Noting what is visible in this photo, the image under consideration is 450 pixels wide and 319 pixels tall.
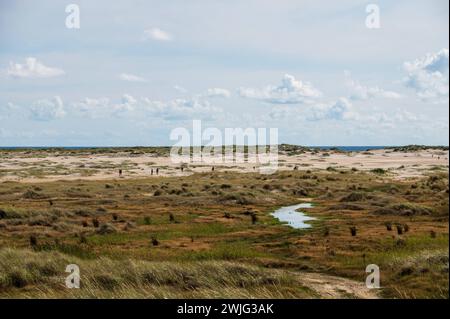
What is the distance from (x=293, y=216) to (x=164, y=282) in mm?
23371

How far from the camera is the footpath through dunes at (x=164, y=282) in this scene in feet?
52.5

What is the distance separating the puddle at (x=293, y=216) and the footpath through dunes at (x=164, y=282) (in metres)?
14.7

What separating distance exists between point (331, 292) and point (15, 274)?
39.1 ft

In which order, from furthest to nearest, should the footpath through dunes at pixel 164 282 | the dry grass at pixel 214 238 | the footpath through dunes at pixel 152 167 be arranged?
1. the footpath through dunes at pixel 152 167
2. the dry grass at pixel 214 238
3. the footpath through dunes at pixel 164 282

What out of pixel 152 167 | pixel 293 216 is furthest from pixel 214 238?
pixel 152 167

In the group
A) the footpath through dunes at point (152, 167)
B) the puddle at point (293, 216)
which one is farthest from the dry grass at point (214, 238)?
the footpath through dunes at point (152, 167)

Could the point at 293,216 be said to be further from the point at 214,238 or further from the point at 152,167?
the point at 152,167

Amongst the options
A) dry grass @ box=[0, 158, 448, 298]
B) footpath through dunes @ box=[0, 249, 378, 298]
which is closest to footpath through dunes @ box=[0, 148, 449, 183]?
dry grass @ box=[0, 158, 448, 298]

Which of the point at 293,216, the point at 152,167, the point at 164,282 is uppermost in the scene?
the point at 152,167

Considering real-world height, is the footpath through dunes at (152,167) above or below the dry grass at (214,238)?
above

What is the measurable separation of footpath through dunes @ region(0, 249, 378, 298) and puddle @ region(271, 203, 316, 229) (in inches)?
578

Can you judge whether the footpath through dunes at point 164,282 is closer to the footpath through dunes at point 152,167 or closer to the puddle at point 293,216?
the puddle at point 293,216

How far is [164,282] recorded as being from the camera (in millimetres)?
17625

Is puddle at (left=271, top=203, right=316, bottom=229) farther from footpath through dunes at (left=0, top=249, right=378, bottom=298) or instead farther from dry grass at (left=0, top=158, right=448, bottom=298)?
footpath through dunes at (left=0, top=249, right=378, bottom=298)
